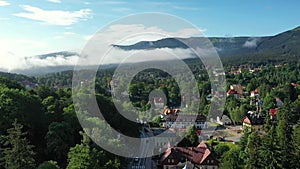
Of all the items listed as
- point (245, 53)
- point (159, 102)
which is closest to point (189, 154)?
point (159, 102)

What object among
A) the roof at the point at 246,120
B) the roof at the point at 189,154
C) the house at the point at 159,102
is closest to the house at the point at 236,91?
the house at the point at 159,102

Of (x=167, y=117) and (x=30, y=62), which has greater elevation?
(x=30, y=62)

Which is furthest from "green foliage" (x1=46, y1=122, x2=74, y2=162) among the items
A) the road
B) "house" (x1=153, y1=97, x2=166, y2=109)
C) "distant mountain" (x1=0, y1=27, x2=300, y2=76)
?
"distant mountain" (x1=0, y1=27, x2=300, y2=76)

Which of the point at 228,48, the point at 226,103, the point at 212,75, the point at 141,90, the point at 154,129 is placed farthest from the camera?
the point at 228,48

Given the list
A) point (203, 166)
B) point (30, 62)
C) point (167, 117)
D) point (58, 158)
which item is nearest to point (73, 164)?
point (58, 158)

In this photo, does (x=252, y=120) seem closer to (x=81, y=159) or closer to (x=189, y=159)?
(x=189, y=159)

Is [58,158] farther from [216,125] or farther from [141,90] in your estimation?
[141,90]
